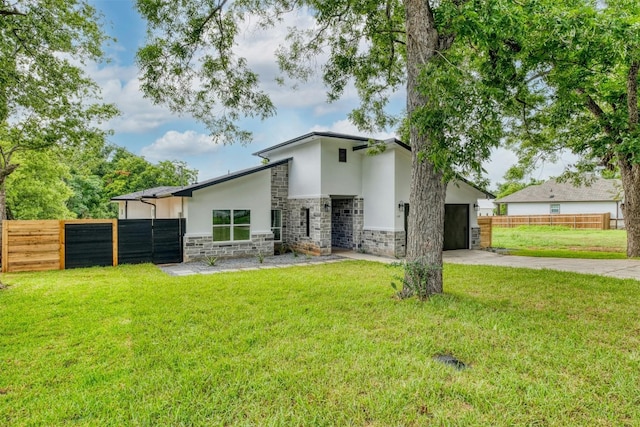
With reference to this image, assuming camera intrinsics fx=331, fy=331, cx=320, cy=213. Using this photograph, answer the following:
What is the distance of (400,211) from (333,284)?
6055 mm

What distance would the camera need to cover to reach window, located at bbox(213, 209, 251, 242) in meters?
12.7

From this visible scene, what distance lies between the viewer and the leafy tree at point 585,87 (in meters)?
4.98

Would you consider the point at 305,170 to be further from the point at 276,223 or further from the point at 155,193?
the point at 155,193

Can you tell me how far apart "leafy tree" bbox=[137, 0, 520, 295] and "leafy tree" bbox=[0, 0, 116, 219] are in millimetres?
3334

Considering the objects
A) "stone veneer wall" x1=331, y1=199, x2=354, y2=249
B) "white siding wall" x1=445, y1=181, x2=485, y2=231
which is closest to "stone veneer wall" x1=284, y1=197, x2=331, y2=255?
"stone veneer wall" x1=331, y1=199, x2=354, y2=249

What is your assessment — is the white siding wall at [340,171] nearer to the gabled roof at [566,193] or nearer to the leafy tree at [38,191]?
the leafy tree at [38,191]

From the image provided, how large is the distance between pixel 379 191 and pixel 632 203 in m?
8.73

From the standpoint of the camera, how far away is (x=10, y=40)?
8641 mm

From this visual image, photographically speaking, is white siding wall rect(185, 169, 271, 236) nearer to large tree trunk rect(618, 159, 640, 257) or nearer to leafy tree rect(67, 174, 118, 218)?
large tree trunk rect(618, 159, 640, 257)

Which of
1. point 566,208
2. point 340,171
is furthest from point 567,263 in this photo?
point 566,208

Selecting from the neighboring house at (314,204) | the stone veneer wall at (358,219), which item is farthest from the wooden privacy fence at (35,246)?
the stone veneer wall at (358,219)

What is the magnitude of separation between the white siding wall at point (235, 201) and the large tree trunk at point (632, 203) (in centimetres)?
1299

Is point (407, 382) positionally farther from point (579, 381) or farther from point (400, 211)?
point (400, 211)

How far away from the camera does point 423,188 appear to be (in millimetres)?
6266
